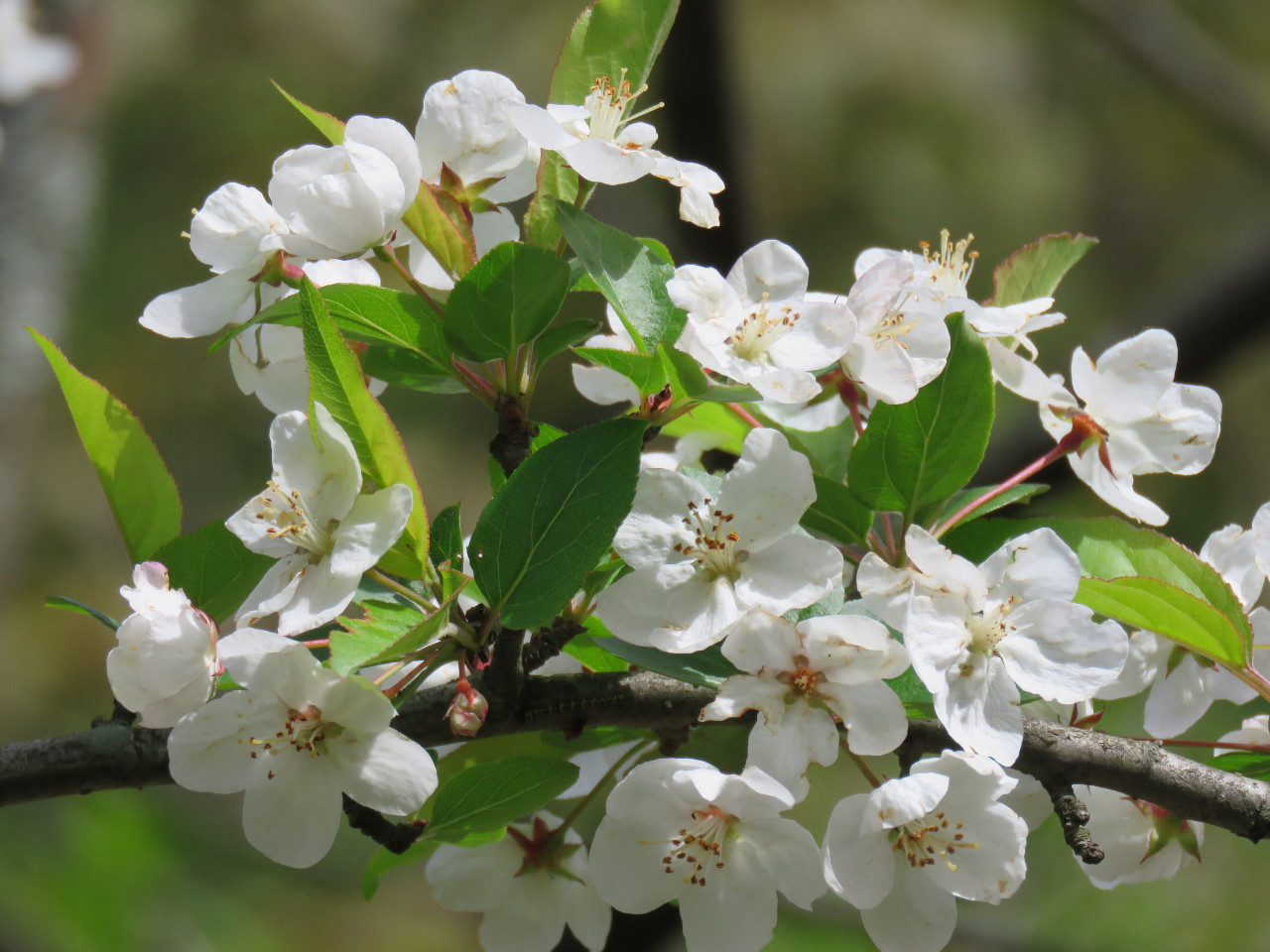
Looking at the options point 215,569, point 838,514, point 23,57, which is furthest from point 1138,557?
point 23,57

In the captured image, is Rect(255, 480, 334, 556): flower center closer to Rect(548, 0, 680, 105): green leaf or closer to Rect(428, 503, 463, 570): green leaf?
Rect(428, 503, 463, 570): green leaf

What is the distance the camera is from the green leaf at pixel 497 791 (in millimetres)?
534

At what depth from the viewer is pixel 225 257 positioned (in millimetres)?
548

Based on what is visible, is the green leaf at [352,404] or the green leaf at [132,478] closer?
the green leaf at [352,404]

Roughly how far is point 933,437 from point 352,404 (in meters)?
0.28

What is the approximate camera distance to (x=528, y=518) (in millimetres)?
494

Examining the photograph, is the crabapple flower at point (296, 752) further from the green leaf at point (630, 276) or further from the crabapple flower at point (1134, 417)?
the crabapple flower at point (1134, 417)

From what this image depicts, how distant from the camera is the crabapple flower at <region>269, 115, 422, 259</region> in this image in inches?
19.6

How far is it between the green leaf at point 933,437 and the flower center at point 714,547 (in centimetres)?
9

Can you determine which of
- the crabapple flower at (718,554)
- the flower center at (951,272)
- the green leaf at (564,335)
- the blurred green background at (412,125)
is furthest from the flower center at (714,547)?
the blurred green background at (412,125)

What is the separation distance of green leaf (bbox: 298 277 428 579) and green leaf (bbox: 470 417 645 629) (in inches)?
1.5

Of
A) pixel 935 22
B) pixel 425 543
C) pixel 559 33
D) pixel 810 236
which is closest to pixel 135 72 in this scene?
pixel 559 33

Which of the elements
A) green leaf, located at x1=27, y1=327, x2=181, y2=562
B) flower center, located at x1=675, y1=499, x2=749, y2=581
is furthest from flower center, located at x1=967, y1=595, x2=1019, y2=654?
green leaf, located at x1=27, y1=327, x2=181, y2=562

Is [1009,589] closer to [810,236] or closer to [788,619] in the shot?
[788,619]
